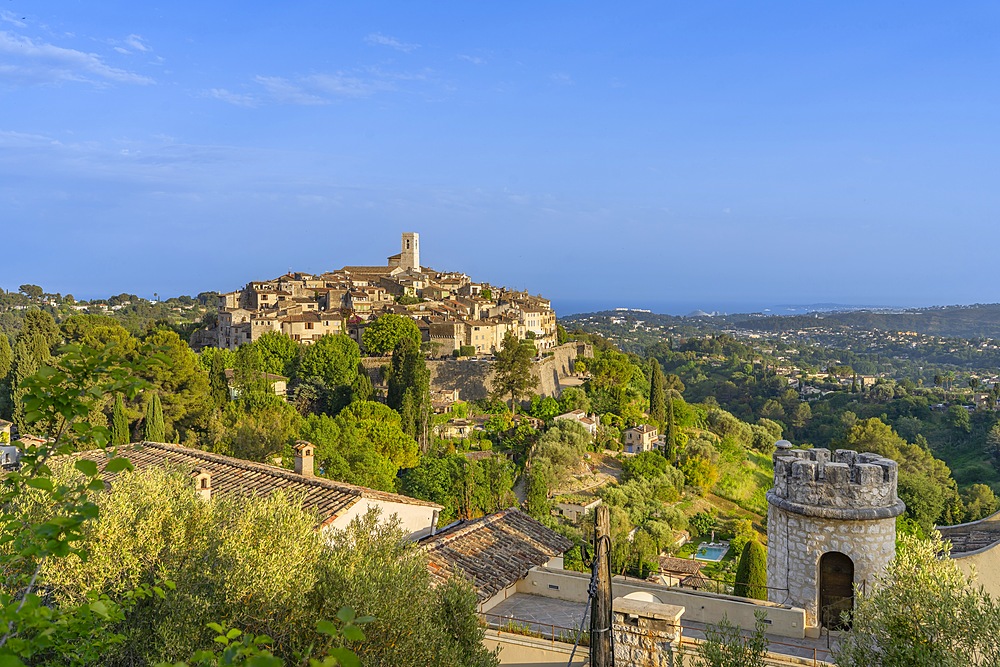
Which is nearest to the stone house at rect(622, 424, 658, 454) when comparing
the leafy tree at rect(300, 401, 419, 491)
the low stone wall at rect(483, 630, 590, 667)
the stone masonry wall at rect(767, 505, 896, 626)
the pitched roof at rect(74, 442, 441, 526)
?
the leafy tree at rect(300, 401, 419, 491)

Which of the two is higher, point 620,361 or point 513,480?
point 620,361

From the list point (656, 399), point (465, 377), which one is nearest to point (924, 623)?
point (465, 377)

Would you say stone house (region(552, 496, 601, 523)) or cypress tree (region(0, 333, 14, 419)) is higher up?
cypress tree (region(0, 333, 14, 419))

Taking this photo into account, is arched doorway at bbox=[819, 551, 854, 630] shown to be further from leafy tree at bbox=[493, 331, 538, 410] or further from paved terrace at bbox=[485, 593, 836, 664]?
leafy tree at bbox=[493, 331, 538, 410]

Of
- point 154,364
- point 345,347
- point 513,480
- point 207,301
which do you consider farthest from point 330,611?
point 207,301

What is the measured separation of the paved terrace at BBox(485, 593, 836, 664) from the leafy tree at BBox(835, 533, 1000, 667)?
1.91 m

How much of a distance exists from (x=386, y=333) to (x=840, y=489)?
42.5m

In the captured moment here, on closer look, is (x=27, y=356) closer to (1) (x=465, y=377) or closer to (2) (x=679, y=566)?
(1) (x=465, y=377)

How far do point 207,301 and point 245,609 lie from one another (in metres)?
106

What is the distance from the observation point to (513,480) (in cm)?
3631

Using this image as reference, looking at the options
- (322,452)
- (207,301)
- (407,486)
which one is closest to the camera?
(322,452)

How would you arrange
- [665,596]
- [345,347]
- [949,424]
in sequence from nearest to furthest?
[665,596] < [345,347] < [949,424]

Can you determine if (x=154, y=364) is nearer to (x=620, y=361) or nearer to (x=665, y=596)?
(x=665, y=596)

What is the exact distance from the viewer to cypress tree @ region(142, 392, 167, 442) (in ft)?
89.1
